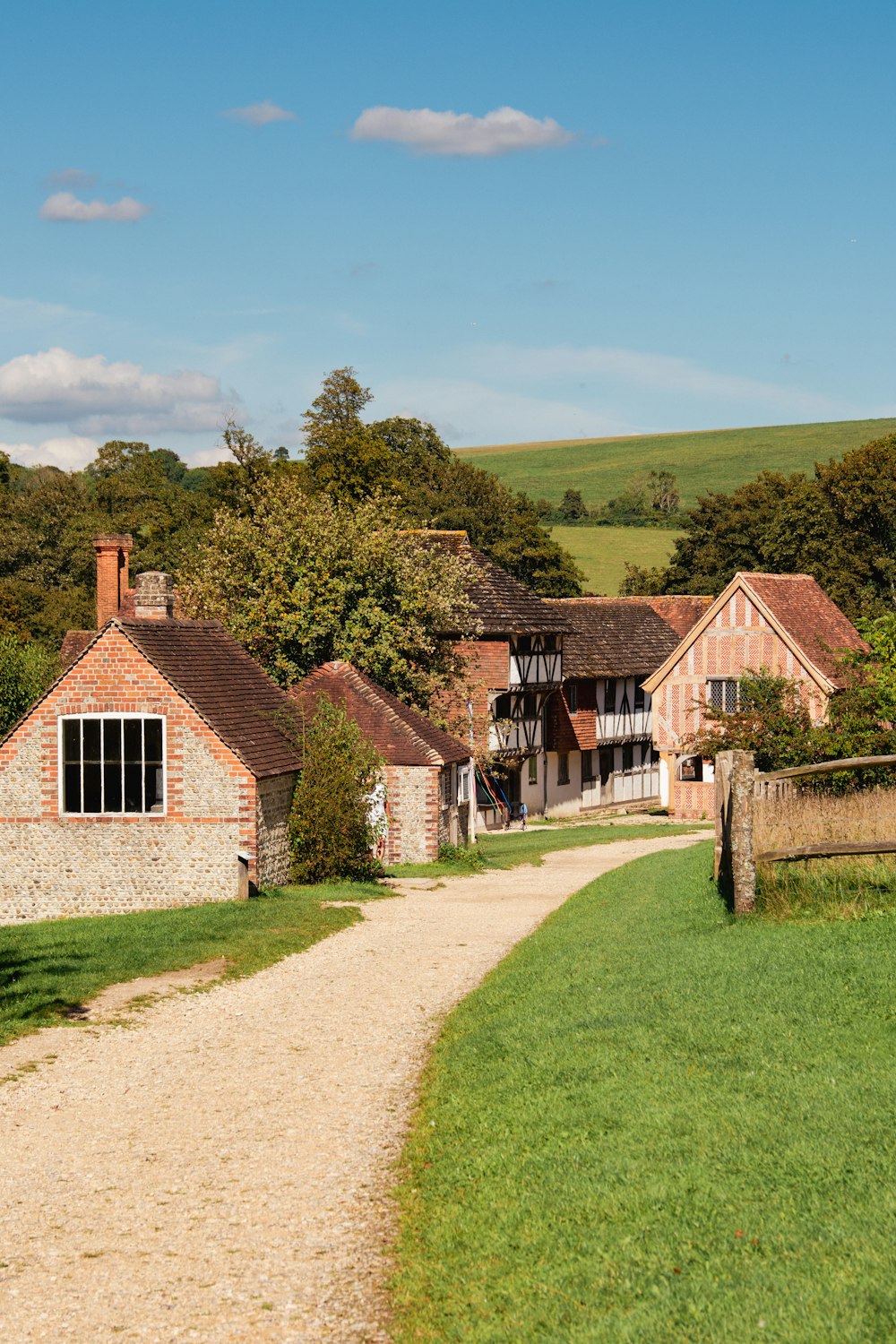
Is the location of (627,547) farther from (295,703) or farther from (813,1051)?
(813,1051)

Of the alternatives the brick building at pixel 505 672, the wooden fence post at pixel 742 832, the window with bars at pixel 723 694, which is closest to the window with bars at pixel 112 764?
the wooden fence post at pixel 742 832

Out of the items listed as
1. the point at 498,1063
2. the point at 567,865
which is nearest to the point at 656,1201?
the point at 498,1063

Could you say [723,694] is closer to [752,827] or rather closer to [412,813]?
[412,813]

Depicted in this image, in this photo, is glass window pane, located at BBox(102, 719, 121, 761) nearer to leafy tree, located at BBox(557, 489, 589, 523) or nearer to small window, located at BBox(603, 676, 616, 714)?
small window, located at BBox(603, 676, 616, 714)

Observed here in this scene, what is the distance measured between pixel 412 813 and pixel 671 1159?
23.5 metres

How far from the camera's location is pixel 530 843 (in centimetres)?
4034

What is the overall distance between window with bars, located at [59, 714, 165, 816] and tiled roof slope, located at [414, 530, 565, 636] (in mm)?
20140

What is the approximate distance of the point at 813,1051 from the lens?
385 inches

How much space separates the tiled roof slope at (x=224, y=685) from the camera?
2592 cm

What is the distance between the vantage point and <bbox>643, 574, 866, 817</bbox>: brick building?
47.2 metres

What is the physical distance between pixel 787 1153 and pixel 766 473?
70.8 metres

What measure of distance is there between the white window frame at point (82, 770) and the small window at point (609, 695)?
110 ft

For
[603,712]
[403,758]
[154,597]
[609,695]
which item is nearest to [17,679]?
[154,597]

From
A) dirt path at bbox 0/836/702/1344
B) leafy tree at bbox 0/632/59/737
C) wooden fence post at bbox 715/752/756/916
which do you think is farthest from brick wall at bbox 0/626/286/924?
leafy tree at bbox 0/632/59/737
